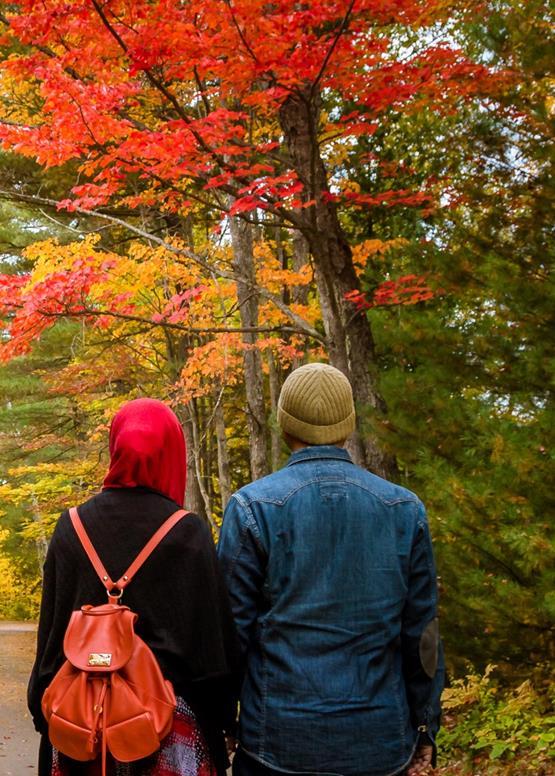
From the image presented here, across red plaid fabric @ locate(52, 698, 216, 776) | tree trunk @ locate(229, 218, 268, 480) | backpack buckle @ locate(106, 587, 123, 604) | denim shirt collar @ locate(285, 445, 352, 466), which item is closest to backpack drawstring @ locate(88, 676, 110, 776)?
red plaid fabric @ locate(52, 698, 216, 776)

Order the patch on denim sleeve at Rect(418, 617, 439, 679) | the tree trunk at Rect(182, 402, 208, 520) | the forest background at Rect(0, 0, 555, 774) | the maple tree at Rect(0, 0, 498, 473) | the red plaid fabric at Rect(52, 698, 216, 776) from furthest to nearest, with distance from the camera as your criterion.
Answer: the tree trunk at Rect(182, 402, 208, 520)
the maple tree at Rect(0, 0, 498, 473)
the forest background at Rect(0, 0, 555, 774)
the patch on denim sleeve at Rect(418, 617, 439, 679)
the red plaid fabric at Rect(52, 698, 216, 776)

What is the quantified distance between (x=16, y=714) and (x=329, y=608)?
7557 mm

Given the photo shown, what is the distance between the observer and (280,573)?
2.23 m

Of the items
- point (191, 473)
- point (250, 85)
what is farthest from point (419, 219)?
point (191, 473)

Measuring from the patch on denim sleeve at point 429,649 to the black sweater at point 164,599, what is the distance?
542 mm

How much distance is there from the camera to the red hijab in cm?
238

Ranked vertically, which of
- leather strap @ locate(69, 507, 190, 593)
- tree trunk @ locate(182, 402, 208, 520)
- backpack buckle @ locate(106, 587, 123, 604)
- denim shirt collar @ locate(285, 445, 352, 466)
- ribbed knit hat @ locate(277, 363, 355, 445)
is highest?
ribbed knit hat @ locate(277, 363, 355, 445)

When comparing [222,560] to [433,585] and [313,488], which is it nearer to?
[313,488]

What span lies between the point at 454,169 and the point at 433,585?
12.7 feet

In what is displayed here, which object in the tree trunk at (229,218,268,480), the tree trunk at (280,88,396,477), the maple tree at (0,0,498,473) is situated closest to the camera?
the maple tree at (0,0,498,473)

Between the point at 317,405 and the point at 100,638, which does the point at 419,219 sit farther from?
the point at 100,638

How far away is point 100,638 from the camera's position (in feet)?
6.99

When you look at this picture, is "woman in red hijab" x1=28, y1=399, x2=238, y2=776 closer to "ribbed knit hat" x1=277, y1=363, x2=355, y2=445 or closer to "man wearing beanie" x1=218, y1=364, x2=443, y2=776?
"man wearing beanie" x1=218, y1=364, x2=443, y2=776

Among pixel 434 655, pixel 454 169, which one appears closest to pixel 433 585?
pixel 434 655
